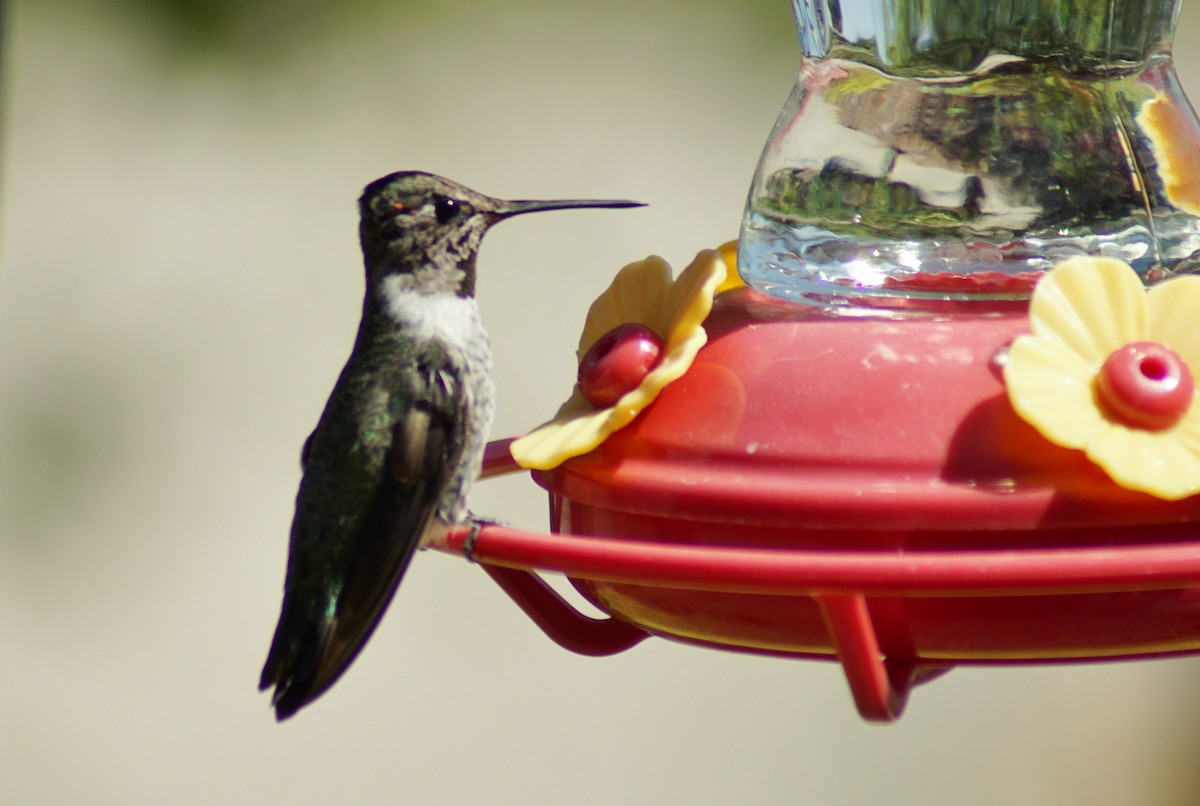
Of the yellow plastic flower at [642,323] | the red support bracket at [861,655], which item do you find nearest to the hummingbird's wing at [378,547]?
the yellow plastic flower at [642,323]

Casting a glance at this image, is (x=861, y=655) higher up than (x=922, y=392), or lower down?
lower down

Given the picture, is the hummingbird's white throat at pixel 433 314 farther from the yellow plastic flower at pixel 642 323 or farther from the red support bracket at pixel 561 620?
the red support bracket at pixel 561 620

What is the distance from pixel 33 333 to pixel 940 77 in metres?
4.93

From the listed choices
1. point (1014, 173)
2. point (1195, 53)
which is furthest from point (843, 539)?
point (1195, 53)

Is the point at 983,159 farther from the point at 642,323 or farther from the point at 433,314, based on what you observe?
the point at 433,314

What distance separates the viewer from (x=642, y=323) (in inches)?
107

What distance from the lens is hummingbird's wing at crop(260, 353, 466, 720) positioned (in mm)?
3232

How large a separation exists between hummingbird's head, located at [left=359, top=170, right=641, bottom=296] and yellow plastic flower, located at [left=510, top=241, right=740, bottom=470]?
0.79 metres

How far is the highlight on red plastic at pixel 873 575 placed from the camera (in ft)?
6.02

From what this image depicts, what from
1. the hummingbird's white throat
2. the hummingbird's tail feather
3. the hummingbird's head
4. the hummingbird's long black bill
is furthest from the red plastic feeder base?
the hummingbird's head

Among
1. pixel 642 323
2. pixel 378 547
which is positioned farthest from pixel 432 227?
Result: pixel 642 323

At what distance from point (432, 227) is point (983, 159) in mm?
1460

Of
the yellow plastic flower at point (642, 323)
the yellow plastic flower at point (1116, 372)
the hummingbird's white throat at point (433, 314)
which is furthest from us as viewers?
the hummingbird's white throat at point (433, 314)

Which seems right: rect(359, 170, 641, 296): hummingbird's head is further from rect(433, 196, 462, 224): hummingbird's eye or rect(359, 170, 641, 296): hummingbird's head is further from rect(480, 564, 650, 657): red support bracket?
rect(480, 564, 650, 657): red support bracket
